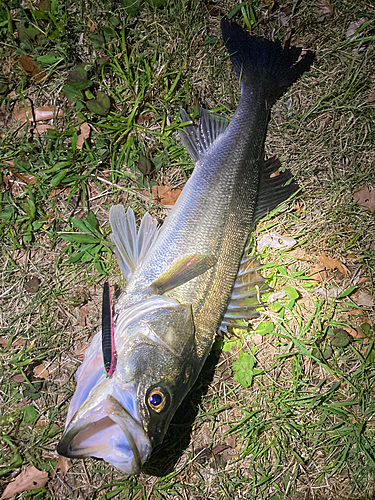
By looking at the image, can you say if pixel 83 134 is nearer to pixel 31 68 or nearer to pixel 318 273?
pixel 31 68

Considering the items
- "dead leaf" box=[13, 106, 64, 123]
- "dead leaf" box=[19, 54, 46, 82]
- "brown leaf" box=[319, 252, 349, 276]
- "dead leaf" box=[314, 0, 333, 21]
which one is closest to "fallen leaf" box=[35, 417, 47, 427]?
"dead leaf" box=[13, 106, 64, 123]

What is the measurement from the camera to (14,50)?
11.3ft

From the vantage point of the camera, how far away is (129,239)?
2.89m

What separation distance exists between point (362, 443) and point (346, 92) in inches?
124

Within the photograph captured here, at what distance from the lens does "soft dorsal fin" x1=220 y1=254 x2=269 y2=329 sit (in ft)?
9.10

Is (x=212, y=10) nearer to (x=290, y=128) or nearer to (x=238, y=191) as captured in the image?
(x=290, y=128)

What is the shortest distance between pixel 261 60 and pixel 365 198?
1.57m

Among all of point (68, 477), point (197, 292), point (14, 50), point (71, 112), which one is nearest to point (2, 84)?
point (14, 50)

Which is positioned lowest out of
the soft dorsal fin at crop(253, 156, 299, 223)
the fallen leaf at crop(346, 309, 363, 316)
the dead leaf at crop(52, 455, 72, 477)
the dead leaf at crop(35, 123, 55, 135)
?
the fallen leaf at crop(346, 309, 363, 316)

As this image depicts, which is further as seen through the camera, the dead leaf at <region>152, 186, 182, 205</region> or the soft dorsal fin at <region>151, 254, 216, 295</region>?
the dead leaf at <region>152, 186, 182, 205</region>

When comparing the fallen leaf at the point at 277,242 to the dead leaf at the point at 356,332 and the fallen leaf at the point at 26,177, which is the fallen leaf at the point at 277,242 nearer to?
the dead leaf at the point at 356,332

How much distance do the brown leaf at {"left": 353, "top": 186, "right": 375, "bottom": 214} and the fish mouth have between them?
2.67 meters

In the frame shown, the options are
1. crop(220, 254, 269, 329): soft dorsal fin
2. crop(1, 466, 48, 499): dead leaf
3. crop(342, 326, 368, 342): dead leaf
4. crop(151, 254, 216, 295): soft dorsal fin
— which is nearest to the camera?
crop(151, 254, 216, 295): soft dorsal fin

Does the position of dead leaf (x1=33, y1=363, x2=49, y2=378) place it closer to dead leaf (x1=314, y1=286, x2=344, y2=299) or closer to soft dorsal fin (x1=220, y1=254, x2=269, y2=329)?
soft dorsal fin (x1=220, y1=254, x2=269, y2=329)
